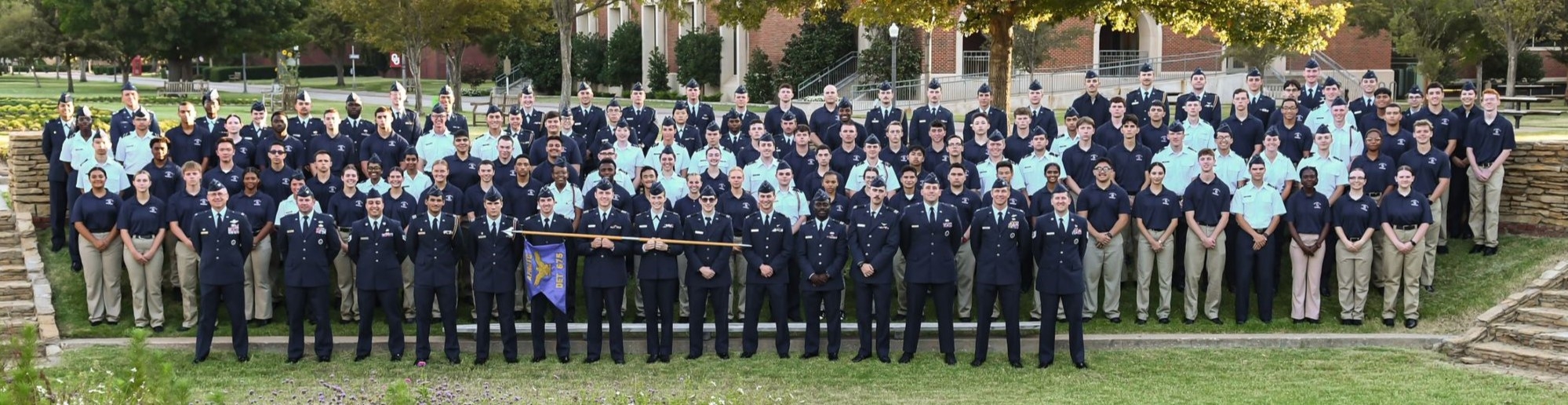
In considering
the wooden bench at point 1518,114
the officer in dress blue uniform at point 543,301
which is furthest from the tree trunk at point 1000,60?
the officer in dress blue uniform at point 543,301

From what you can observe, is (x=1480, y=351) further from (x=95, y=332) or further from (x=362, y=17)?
(x=362, y=17)

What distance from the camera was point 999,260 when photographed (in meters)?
11.7

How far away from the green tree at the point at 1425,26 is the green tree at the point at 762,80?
1623 centimetres

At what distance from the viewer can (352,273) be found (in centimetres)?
1310

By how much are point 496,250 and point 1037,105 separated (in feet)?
21.5

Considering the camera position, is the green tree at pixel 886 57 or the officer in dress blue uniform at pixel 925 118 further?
the green tree at pixel 886 57

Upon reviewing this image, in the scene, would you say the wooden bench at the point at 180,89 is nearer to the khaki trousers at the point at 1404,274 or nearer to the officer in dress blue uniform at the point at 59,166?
the officer in dress blue uniform at the point at 59,166

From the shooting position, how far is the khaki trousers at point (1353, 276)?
12.9 m

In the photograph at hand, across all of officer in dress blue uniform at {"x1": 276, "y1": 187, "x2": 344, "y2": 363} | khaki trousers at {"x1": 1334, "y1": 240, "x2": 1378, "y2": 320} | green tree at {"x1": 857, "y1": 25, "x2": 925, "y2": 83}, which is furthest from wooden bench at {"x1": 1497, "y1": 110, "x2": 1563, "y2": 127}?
green tree at {"x1": 857, "y1": 25, "x2": 925, "y2": 83}

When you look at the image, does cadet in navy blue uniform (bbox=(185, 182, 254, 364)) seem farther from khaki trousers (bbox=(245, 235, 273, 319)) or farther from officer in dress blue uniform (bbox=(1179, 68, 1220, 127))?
officer in dress blue uniform (bbox=(1179, 68, 1220, 127))

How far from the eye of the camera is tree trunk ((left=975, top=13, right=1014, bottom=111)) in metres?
19.2

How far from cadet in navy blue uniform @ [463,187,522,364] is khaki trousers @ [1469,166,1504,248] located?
9249mm

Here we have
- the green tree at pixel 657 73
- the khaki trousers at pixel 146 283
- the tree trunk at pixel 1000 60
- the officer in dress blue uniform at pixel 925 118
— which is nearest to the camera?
the khaki trousers at pixel 146 283

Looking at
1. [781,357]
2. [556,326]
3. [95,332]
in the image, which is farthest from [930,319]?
[95,332]
